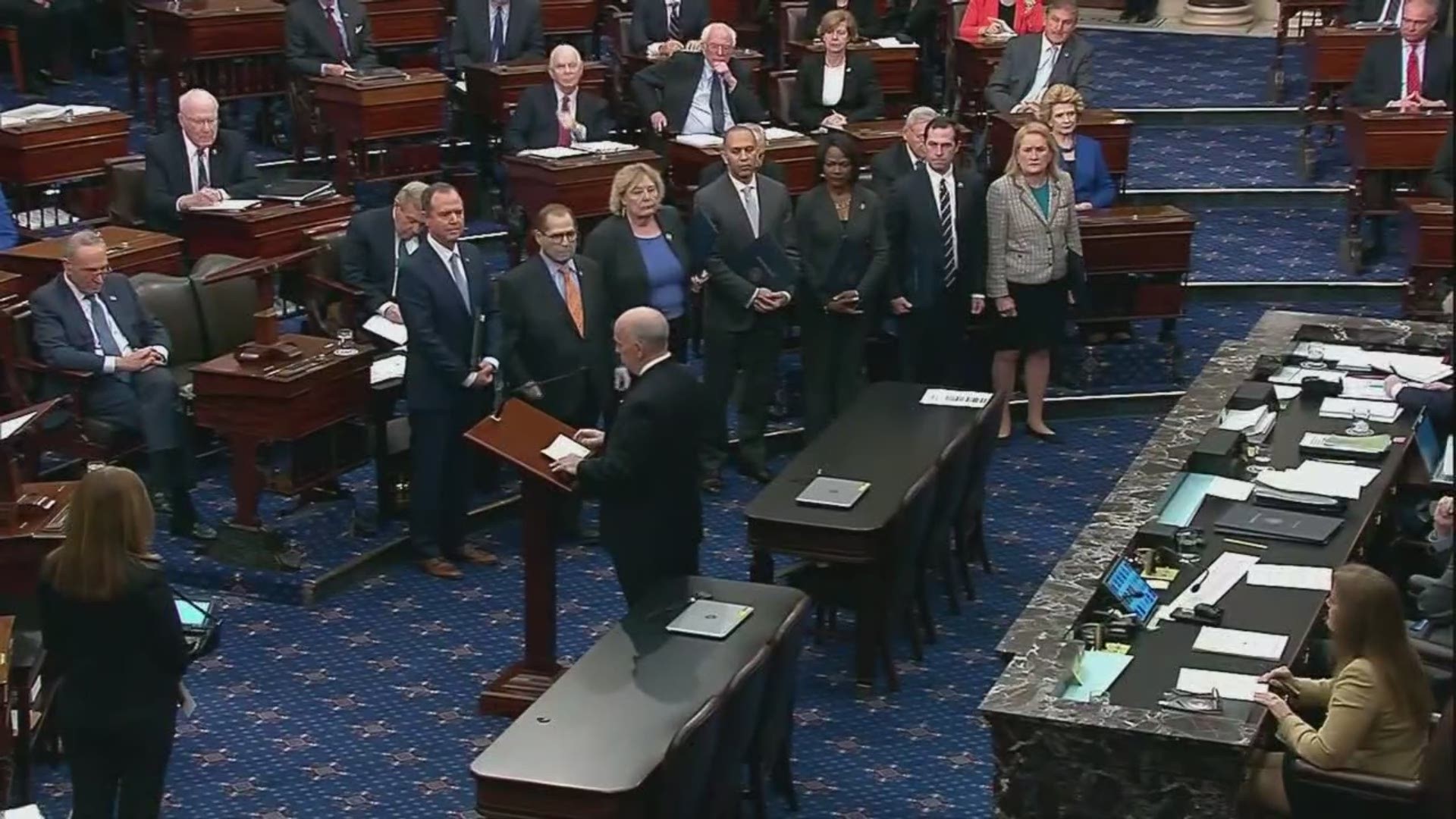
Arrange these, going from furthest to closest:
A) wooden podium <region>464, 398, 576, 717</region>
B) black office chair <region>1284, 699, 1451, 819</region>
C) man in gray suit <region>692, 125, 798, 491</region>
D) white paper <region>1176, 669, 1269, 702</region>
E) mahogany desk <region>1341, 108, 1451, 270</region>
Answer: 1. mahogany desk <region>1341, 108, 1451, 270</region>
2. man in gray suit <region>692, 125, 798, 491</region>
3. wooden podium <region>464, 398, 576, 717</region>
4. white paper <region>1176, 669, 1269, 702</region>
5. black office chair <region>1284, 699, 1451, 819</region>

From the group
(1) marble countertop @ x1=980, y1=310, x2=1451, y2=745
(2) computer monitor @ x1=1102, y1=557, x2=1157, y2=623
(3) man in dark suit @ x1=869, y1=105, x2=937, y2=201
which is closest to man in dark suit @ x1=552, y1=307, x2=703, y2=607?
(1) marble countertop @ x1=980, y1=310, x2=1451, y2=745

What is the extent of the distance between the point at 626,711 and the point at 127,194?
5.47 m

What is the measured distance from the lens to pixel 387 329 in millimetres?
9211

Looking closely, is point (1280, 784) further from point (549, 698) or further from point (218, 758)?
point (218, 758)

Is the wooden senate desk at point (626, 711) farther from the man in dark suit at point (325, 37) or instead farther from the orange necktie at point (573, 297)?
the man in dark suit at point (325, 37)

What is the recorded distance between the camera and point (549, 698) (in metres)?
6.16

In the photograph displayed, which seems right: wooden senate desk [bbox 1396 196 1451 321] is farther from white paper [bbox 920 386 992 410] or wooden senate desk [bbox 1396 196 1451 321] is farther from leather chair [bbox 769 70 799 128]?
leather chair [bbox 769 70 799 128]

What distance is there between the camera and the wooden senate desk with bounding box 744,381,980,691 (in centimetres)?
770

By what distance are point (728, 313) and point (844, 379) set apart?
0.65 meters

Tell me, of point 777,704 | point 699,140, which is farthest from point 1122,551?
point 699,140

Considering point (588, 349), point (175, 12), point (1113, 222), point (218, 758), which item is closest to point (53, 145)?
point (175, 12)

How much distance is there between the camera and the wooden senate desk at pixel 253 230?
10156mm

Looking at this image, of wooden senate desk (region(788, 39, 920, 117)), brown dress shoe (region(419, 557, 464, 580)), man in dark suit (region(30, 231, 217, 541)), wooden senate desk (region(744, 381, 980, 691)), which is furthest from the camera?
wooden senate desk (region(788, 39, 920, 117))

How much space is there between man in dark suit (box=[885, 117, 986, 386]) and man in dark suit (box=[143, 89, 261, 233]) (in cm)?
310
